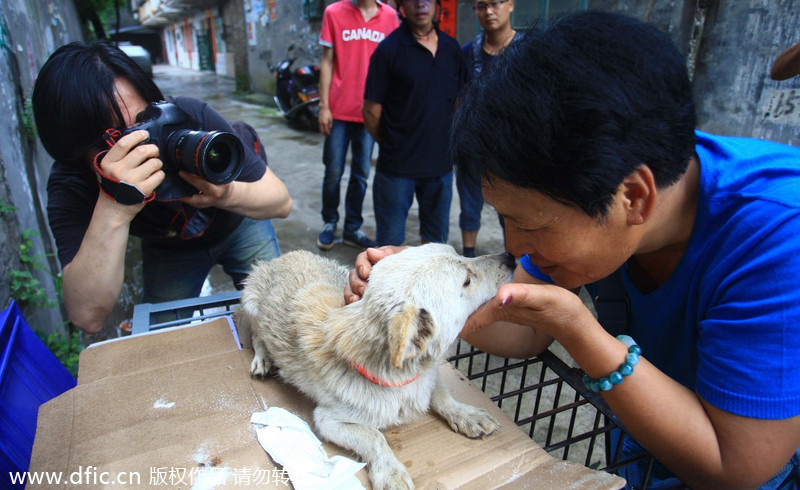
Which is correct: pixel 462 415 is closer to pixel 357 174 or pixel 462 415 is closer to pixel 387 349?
pixel 387 349

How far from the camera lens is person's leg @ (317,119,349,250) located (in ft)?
15.6

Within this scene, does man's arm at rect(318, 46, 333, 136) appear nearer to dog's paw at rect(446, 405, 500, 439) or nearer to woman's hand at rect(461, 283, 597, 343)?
dog's paw at rect(446, 405, 500, 439)

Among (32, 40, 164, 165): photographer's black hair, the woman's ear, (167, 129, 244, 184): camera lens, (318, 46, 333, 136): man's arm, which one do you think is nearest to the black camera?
(167, 129, 244, 184): camera lens

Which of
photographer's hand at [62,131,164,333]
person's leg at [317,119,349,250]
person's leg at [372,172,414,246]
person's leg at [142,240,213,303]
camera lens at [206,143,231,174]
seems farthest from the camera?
person's leg at [317,119,349,250]

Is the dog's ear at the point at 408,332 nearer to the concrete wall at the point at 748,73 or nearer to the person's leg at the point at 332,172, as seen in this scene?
the person's leg at the point at 332,172

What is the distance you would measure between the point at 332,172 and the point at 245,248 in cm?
231

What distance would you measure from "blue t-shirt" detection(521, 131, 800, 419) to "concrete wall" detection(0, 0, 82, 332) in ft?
10.2

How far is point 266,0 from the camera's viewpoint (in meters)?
13.5

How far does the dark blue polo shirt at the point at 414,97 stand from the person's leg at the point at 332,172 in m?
1.02

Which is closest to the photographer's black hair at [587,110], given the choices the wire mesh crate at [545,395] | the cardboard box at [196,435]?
the wire mesh crate at [545,395]

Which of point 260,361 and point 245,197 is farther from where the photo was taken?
point 245,197

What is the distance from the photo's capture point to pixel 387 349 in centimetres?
153

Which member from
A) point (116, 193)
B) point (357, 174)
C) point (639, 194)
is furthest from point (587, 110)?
point (357, 174)

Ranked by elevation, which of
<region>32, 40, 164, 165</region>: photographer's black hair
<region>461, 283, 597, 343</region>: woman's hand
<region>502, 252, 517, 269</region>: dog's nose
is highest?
<region>32, 40, 164, 165</region>: photographer's black hair
